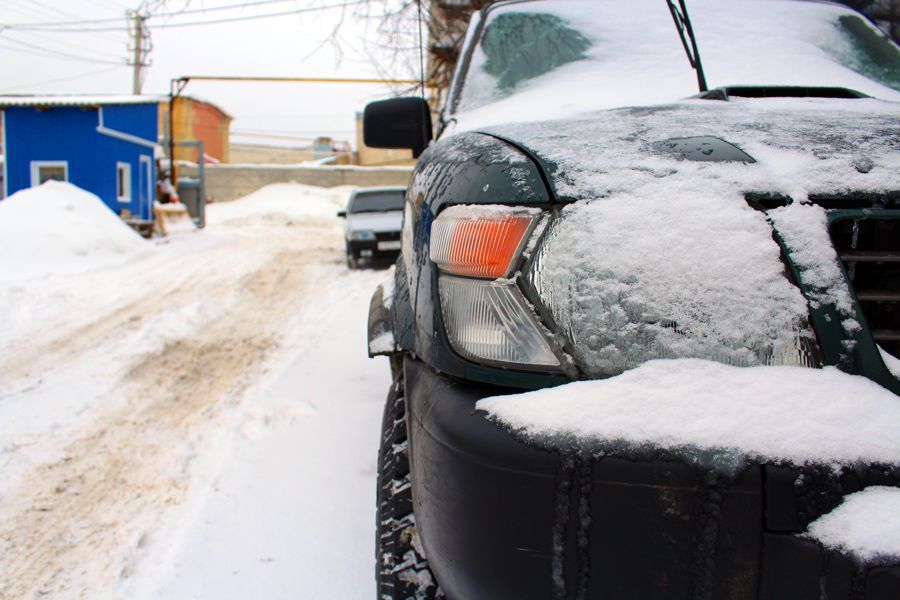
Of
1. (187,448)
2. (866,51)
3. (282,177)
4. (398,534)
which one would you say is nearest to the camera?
(398,534)

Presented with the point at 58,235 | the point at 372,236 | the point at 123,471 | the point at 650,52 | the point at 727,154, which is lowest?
the point at 123,471

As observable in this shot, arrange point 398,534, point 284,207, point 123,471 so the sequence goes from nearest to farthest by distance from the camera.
→ point 398,534
point 123,471
point 284,207

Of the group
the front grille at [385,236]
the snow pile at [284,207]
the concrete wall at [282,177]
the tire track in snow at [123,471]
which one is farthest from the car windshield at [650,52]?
the concrete wall at [282,177]

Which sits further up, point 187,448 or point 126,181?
point 126,181

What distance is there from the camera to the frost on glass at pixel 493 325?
4.06 feet

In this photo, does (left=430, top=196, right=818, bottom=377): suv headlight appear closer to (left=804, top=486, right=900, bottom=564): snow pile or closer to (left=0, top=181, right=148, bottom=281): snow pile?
(left=804, top=486, right=900, bottom=564): snow pile

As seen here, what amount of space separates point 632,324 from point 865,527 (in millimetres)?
453

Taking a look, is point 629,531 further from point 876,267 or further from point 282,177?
point 282,177

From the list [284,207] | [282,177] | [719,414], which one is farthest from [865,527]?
[282,177]

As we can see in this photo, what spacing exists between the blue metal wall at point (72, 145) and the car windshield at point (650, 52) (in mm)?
20359

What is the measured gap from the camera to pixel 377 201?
42.4ft

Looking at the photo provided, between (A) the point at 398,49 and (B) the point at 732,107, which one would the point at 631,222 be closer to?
(B) the point at 732,107

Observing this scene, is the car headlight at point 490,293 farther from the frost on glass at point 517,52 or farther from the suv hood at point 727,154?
the frost on glass at point 517,52

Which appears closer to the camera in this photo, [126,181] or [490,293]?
[490,293]
